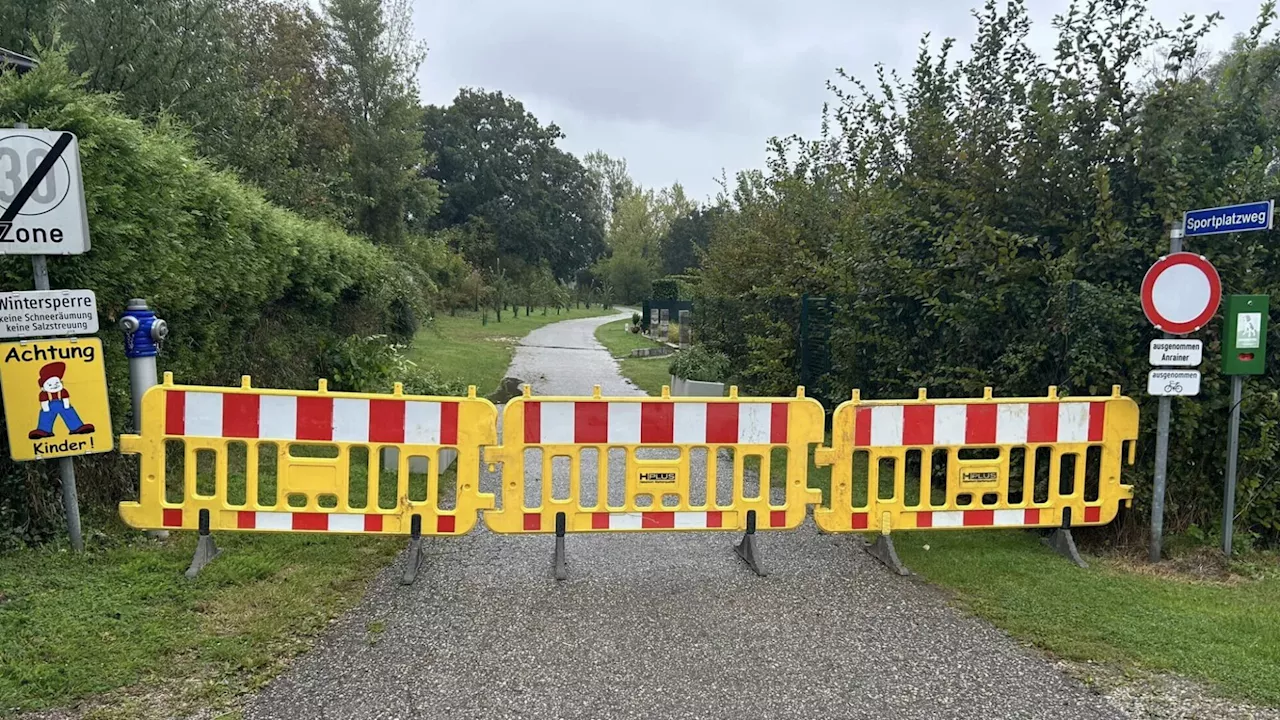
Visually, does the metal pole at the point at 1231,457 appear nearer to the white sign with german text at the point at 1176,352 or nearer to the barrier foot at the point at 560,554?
the white sign with german text at the point at 1176,352

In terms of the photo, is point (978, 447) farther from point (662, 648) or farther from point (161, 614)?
point (161, 614)

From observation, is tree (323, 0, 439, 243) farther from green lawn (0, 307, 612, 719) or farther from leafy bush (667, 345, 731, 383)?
green lawn (0, 307, 612, 719)

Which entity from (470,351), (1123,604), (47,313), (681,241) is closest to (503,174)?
(681,241)

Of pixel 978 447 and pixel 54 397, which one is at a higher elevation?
pixel 54 397

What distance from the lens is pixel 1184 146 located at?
5.88m

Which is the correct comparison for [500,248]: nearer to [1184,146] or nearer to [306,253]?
[306,253]

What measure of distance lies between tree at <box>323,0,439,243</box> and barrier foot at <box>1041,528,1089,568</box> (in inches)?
1129

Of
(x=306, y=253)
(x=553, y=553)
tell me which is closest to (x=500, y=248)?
(x=306, y=253)

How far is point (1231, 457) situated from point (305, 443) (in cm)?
593

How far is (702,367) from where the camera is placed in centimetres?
1308

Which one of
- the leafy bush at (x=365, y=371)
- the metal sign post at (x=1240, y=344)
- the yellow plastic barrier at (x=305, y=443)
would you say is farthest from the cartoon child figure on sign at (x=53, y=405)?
the metal sign post at (x=1240, y=344)

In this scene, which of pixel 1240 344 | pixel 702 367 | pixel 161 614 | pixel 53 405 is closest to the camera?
pixel 161 614

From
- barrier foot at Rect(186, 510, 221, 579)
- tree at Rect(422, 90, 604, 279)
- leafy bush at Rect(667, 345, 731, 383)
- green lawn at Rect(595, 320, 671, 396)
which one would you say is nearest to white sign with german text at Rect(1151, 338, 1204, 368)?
barrier foot at Rect(186, 510, 221, 579)

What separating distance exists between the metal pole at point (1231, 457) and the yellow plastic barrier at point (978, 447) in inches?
22.3
